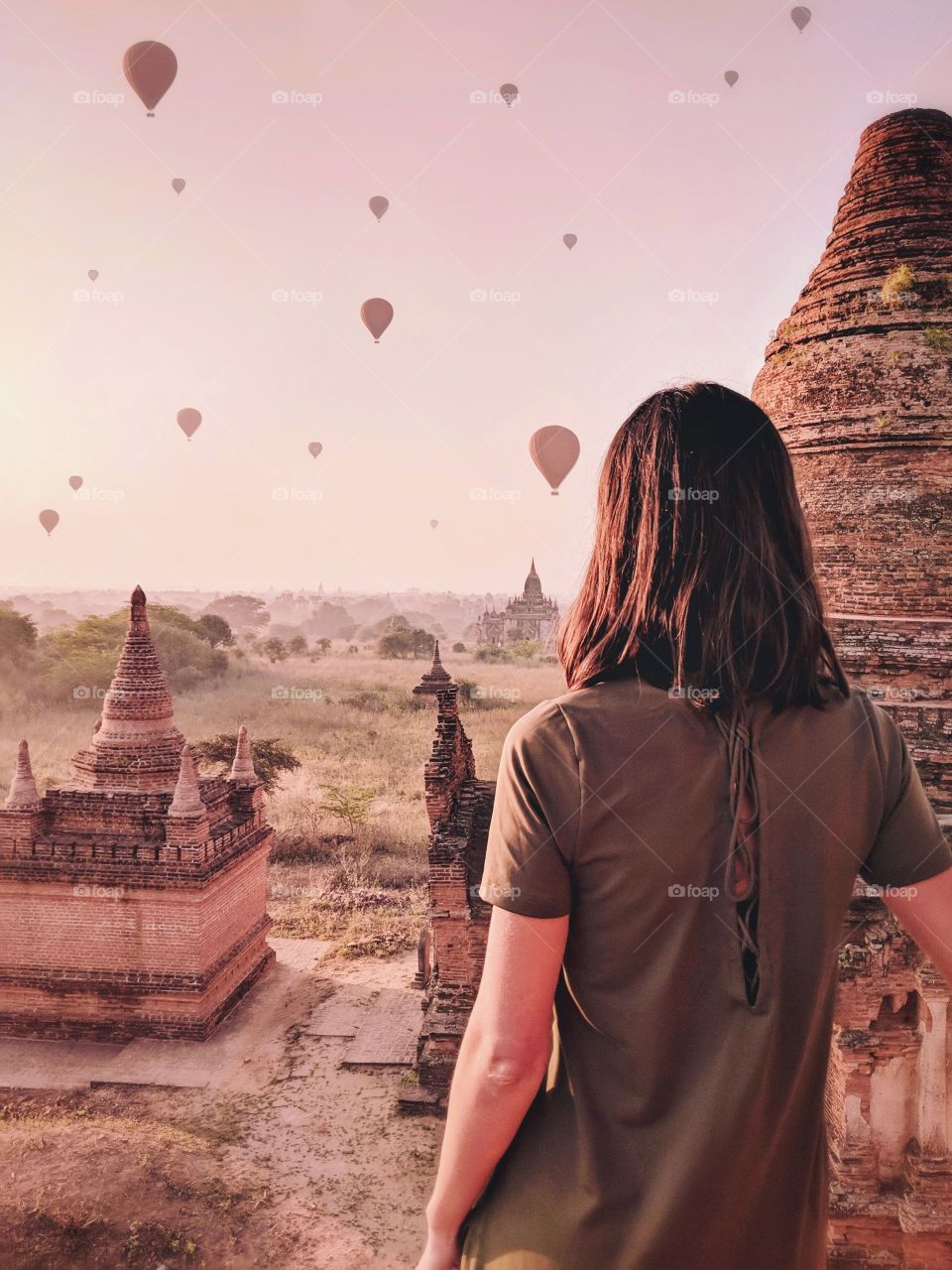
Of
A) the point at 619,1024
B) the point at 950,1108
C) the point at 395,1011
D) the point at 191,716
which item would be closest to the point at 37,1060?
the point at 395,1011

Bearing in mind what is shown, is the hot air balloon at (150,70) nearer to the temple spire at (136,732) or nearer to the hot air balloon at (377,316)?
the hot air balloon at (377,316)

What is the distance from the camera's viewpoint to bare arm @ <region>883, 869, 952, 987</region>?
5.88 ft

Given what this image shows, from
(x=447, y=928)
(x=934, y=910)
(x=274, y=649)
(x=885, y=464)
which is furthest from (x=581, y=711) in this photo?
(x=274, y=649)

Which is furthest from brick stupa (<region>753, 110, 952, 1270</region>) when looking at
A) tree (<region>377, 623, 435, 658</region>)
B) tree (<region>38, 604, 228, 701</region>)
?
tree (<region>377, 623, 435, 658</region>)

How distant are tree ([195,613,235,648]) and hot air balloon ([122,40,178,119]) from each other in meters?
36.9

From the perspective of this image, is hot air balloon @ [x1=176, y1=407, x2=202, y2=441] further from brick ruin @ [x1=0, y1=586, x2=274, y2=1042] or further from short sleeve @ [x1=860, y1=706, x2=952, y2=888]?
short sleeve @ [x1=860, y1=706, x2=952, y2=888]

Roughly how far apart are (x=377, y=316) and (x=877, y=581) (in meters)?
10.9

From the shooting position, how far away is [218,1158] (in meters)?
8.57

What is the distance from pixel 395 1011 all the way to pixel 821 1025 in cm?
1135

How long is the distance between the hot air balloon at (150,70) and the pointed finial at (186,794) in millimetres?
9631

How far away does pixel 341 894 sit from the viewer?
1708 cm

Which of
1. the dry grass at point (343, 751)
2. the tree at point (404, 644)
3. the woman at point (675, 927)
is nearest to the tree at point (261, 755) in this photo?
the dry grass at point (343, 751)

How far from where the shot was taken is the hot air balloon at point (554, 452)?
14.9 meters

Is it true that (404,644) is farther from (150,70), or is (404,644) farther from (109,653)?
(150,70)
